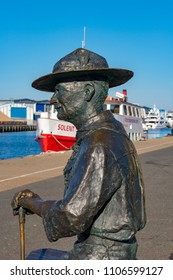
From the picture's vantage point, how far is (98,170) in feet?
5.79

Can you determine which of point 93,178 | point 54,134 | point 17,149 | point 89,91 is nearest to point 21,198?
point 93,178

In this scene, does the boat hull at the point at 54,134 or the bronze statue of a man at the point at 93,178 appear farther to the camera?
the boat hull at the point at 54,134

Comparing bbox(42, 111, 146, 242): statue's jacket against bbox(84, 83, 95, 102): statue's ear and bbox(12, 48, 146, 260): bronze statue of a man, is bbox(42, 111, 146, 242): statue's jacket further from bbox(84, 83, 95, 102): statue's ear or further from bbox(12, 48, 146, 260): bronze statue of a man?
bbox(84, 83, 95, 102): statue's ear

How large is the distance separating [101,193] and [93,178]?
7 centimetres

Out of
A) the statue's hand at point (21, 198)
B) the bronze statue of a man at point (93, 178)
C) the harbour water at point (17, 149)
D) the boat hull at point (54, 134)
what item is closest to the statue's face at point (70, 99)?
the bronze statue of a man at point (93, 178)

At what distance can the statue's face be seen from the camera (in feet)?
6.66

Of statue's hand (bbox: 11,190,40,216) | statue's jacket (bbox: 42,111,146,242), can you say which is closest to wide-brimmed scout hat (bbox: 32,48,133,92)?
statue's jacket (bbox: 42,111,146,242)

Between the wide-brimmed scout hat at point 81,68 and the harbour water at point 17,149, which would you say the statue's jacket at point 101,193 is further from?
the harbour water at point 17,149

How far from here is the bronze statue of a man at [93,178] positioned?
176 centimetres

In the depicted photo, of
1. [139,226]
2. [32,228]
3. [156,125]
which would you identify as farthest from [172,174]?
[156,125]

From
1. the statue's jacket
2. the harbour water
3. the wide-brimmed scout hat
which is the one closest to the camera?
the statue's jacket

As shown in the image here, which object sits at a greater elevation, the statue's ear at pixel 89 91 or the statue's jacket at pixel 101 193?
the statue's ear at pixel 89 91

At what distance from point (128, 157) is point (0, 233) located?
4180mm
